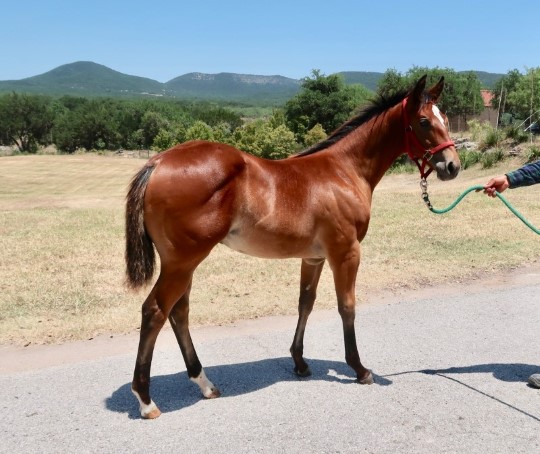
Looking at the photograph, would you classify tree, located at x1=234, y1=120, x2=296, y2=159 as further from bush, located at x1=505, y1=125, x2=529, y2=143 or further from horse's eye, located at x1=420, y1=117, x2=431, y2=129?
horse's eye, located at x1=420, y1=117, x2=431, y2=129

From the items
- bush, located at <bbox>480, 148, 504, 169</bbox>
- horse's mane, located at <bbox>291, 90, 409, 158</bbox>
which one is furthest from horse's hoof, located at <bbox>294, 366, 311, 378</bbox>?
bush, located at <bbox>480, 148, 504, 169</bbox>

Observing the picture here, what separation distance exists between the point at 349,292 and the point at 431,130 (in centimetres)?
148

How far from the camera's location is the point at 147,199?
141 inches

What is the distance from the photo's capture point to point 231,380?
4.29m

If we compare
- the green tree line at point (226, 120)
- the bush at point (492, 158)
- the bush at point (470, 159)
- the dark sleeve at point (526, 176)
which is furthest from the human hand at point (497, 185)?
the green tree line at point (226, 120)

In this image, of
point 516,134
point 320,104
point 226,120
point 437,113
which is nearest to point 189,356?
point 437,113

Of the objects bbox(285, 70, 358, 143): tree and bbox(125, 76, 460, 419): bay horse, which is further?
bbox(285, 70, 358, 143): tree

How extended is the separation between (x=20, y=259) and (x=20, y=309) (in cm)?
295

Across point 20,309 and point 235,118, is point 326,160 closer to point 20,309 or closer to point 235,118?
point 20,309

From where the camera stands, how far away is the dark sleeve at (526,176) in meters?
4.20

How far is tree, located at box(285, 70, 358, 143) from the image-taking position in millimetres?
52906

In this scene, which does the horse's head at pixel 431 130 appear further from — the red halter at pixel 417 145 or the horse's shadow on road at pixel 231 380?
the horse's shadow on road at pixel 231 380

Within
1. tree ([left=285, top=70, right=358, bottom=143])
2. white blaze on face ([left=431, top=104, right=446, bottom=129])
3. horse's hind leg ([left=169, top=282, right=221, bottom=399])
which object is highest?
tree ([left=285, top=70, right=358, bottom=143])

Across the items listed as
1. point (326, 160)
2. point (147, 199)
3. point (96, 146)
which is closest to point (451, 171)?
point (326, 160)
